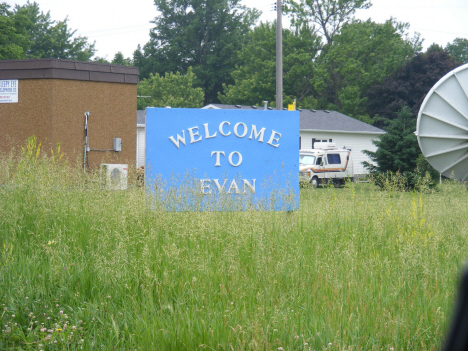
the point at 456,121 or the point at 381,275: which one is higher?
the point at 456,121

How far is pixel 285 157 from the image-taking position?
7.96m

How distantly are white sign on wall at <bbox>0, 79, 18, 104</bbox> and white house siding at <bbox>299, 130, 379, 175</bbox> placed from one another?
23892 mm

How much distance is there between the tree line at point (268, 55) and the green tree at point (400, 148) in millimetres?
17403

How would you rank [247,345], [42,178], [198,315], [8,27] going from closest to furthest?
[247,345], [198,315], [42,178], [8,27]

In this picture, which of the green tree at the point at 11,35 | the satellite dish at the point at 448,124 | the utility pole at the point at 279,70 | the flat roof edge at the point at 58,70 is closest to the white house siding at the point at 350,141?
the utility pole at the point at 279,70

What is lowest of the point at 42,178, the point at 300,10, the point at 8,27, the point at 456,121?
the point at 42,178

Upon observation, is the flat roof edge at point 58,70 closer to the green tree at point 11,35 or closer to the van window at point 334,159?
the van window at point 334,159

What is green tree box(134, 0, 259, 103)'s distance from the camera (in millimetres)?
65750

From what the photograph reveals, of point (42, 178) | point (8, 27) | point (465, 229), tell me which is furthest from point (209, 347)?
point (8, 27)

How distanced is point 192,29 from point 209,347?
217 ft

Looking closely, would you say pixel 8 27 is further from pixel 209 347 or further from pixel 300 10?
pixel 209 347

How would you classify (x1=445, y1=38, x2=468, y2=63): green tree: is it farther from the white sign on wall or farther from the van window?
the white sign on wall

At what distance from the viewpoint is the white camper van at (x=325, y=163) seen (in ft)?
90.4

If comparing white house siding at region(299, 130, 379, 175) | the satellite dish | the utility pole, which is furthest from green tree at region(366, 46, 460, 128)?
the satellite dish
